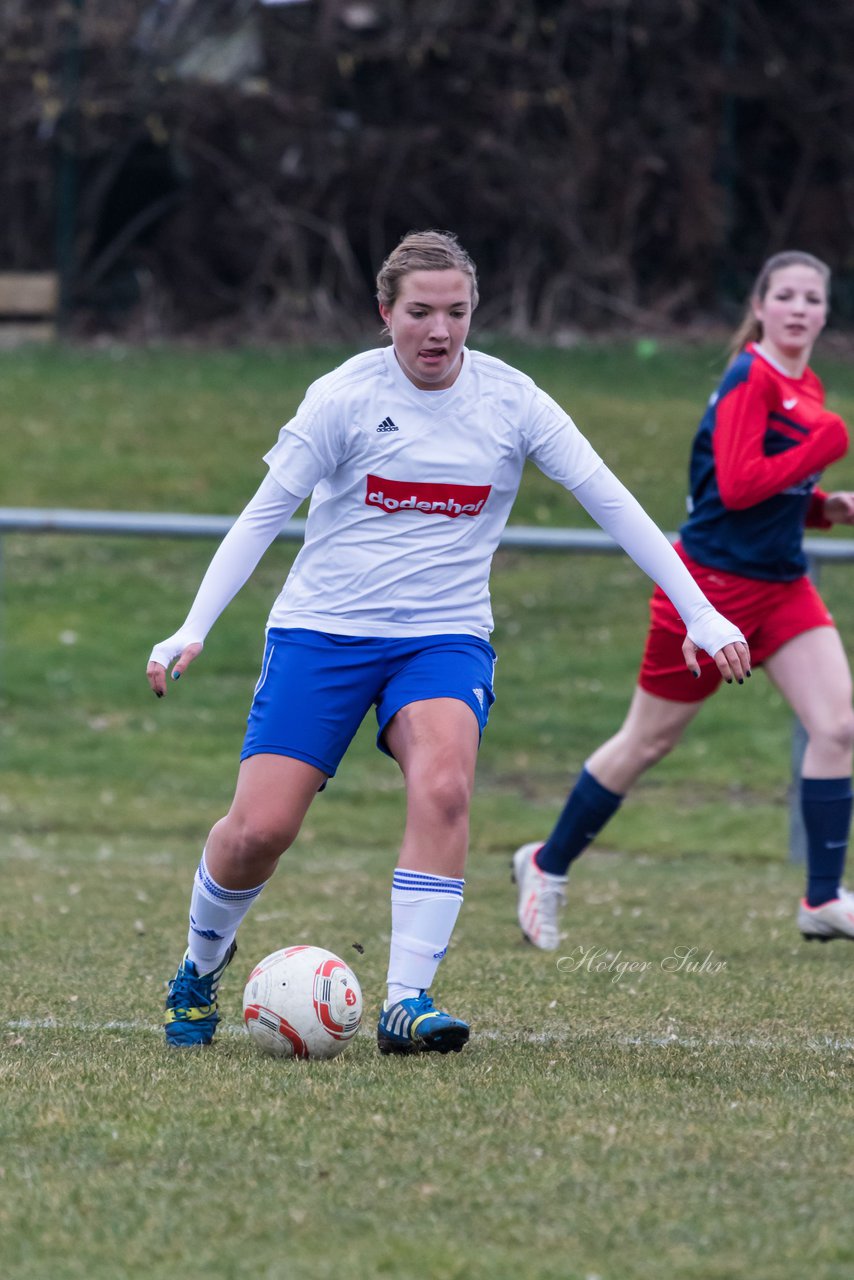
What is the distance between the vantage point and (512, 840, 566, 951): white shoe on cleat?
6457 millimetres

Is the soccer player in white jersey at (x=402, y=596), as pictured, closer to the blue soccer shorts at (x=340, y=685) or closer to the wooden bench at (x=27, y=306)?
the blue soccer shorts at (x=340, y=685)

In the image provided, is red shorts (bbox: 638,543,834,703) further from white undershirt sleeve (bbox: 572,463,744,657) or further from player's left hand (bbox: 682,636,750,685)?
player's left hand (bbox: 682,636,750,685)

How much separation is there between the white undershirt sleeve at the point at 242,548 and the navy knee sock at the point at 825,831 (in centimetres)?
251

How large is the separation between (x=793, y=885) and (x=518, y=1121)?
453cm

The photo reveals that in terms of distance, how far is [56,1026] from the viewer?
194 inches

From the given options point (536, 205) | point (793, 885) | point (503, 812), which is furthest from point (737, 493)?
point (536, 205)

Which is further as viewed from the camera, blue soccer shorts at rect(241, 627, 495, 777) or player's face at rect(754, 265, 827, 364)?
player's face at rect(754, 265, 827, 364)

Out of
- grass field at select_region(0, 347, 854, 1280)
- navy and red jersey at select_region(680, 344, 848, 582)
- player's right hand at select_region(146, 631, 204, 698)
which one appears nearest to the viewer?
grass field at select_region(0, 347, 854, 1280)

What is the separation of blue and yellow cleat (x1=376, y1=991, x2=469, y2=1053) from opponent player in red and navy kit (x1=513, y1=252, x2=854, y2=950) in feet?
6.42

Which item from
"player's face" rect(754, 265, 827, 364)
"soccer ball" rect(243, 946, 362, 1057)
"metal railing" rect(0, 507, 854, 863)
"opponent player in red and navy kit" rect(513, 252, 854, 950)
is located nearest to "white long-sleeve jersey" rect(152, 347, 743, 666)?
"soccer ball" rect(243, 946, 362, 1057)

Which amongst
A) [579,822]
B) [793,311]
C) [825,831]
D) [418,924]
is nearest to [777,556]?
[793,311]

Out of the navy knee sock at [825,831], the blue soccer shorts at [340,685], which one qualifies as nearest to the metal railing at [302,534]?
the navy knee sock at [825,831]

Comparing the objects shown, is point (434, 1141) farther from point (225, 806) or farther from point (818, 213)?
point (818, 213)

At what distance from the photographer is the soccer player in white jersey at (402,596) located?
179 inches
